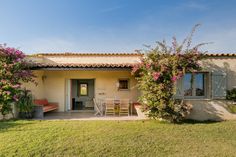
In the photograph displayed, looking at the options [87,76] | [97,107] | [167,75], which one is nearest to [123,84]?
[87,76]

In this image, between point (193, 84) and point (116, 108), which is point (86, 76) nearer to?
point (116, 108)

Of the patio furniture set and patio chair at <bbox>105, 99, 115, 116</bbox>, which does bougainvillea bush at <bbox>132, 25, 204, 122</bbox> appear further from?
patio chair at <bbox>105, 99, 115, 116</bbox>

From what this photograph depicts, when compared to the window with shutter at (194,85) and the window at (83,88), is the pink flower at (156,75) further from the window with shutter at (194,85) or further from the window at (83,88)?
the window at (83,88)

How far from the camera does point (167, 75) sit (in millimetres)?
10383

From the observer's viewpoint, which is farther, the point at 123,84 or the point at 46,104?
the point at 123,84

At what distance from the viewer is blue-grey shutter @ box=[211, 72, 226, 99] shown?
11.1 metres

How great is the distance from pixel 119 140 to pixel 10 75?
25.6 ft

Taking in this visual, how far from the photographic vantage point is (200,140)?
7.38 metres

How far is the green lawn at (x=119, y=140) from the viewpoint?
619 centimetres

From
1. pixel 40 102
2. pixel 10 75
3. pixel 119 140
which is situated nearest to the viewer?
pixel 119 140

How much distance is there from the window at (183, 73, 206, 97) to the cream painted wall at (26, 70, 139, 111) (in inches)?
173

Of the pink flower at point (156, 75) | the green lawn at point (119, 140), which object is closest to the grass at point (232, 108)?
the green lawn at point (119, 140)

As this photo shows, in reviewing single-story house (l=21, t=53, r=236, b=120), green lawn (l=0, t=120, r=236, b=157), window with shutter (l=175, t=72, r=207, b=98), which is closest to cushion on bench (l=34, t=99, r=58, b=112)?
single-story house (l=21, t=53, r=236, b=120)

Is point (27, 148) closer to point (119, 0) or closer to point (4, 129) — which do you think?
point (4, 129)
